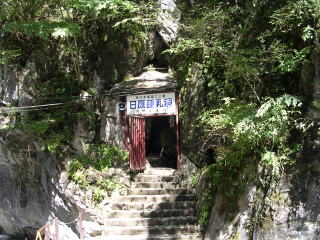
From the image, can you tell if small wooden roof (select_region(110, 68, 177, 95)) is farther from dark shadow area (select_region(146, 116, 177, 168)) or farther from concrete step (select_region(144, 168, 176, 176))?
concrete step (select_region(144, 168, 176, 176))

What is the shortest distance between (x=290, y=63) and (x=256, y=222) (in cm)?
353

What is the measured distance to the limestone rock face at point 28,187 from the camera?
12.5 metres

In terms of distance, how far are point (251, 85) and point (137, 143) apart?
15.9 ft

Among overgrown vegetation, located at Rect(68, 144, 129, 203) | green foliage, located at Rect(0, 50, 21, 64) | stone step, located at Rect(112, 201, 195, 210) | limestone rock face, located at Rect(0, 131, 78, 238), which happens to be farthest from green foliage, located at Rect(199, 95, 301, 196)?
green foliage, located at Rect(0, 50, 21, 64)

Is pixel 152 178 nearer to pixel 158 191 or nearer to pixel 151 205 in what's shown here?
pixel 158 191

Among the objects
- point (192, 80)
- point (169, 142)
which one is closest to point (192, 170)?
point (192, 80)

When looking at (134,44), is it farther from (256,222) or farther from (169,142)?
(256,222)

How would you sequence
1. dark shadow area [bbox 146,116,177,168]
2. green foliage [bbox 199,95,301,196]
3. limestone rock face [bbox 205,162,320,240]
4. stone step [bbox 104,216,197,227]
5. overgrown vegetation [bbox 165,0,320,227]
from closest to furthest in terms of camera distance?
limestone rock face [bbox 205,162,320,240] < green foliage [bbox 199,95,301,196] < overgrown vegetation [bbox 165,0,320,227] < stone step [bbox 104,216,197,227] < dark shadow area [bbox 146,116,177,168]

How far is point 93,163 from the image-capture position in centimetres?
1259

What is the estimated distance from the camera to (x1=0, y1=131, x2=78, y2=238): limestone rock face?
40.9 feet

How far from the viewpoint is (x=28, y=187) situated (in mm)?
13930

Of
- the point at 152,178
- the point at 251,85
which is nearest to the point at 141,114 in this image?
the point at 152,178

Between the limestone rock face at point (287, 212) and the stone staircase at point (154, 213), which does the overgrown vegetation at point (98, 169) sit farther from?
the limestone rock face at point (287, 212)

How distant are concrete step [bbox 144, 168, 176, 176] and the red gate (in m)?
0.24
